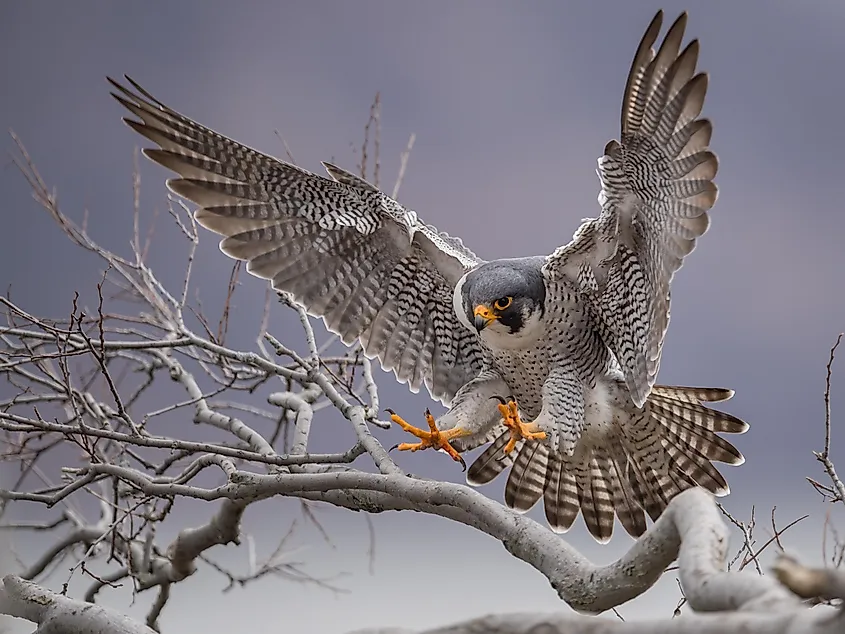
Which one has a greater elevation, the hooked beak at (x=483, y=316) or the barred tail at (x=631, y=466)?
the hooked beak at (x=483, y=316)

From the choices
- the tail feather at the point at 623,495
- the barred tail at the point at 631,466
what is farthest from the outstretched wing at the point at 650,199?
the tail feather at the point at 623,495

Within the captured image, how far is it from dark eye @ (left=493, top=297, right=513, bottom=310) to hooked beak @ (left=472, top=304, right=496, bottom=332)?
0.03 meters

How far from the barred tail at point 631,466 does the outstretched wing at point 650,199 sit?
1.10ft

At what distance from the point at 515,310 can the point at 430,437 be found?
19.4 inches

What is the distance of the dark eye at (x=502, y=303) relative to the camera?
110 inches

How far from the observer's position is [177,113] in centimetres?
292

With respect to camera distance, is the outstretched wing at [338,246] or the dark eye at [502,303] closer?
the dark eye at [502,303]

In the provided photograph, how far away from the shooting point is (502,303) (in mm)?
2803

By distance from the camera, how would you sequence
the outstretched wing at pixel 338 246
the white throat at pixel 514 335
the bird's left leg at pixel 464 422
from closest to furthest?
the bird's left leg at pixel 464 422 < the white throat at pixel 514 335 < the outstretched wing at pixel 338 246

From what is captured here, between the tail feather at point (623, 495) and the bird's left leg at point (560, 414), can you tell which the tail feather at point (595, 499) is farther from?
the bird's left leg at point (560, 414)

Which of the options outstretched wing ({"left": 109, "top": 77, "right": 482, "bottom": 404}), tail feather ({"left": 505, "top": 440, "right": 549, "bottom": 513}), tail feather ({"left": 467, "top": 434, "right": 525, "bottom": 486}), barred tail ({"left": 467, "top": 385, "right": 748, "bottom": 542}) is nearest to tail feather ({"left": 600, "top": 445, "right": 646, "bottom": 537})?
barred tail ({"left": 467, "top": 385, "right": 748, "bottom": 542})

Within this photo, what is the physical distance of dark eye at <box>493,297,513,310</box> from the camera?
110 inches

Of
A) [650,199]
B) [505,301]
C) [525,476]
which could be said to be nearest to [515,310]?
[505,301]

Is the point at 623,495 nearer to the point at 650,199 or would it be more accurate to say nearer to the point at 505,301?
the point at 505,301
